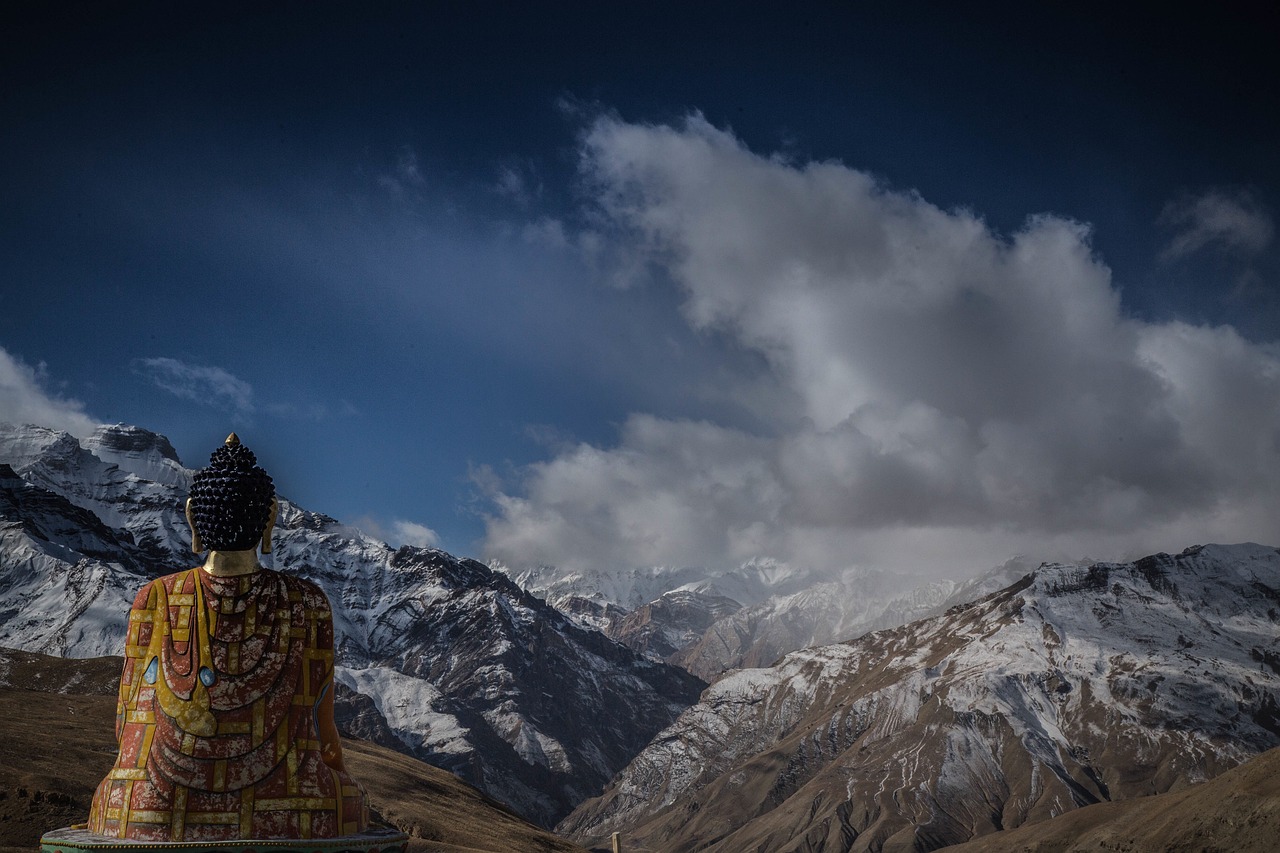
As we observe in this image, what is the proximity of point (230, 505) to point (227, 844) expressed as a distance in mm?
6634

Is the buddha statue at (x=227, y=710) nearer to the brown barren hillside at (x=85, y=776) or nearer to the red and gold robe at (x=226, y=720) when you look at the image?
the red and gold robe at (x=226, y=720)

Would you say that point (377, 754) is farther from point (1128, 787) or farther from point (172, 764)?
point (1128, 787)

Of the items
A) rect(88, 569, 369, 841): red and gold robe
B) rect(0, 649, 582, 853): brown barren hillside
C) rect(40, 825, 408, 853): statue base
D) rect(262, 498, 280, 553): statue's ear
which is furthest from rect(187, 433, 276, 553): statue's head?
rect(0, 649, 582, 853): brown barren hillside

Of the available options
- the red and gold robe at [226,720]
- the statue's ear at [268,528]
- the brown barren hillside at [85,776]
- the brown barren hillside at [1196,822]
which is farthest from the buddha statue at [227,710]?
the brown barren hillside at [1196,822]

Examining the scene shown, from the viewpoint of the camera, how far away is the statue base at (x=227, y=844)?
1583cm

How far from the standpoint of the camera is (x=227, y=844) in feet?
53.7

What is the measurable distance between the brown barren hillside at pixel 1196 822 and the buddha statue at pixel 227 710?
102m

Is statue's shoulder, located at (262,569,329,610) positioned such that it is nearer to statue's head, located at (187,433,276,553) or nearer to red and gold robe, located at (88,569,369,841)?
red and gold robe, located at (88,569,369,841)

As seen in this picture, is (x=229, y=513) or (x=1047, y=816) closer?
(x=229, y=513)

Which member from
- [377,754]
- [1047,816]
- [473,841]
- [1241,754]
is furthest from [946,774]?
[473,841]

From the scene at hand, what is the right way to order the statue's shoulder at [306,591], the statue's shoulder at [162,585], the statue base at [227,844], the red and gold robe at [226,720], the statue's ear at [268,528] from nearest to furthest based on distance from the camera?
the statue base at [227,844] → the red and gold robe at [226,720] → the statue's shoulder at [162,585] → the statue's shoulder at [306,591] → the statue's ear at [268,528]

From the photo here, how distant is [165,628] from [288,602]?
7.61 ft

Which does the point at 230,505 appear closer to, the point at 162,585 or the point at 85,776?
the point at 162,585

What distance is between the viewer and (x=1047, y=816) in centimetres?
17775
